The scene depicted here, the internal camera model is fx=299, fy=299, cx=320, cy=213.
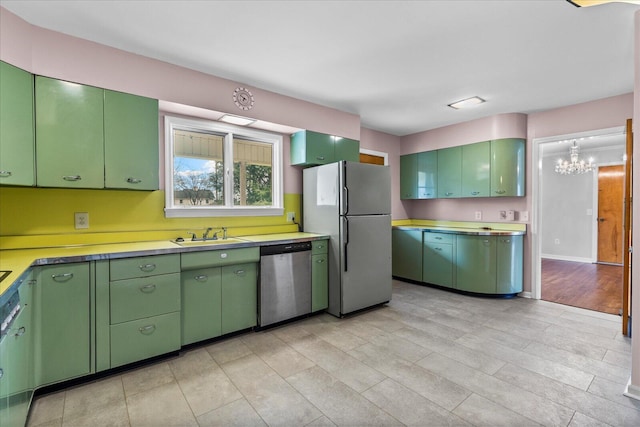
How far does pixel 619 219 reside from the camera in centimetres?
611

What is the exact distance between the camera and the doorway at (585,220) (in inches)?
208

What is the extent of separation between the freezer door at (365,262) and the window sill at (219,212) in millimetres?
937

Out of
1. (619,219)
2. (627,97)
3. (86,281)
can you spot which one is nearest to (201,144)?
(86,281)

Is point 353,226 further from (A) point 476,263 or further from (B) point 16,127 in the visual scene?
(B) point 16,127

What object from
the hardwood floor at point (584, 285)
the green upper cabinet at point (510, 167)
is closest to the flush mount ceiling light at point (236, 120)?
the green upper cabinet at point (510, 167)

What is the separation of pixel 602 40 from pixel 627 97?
1.69 m

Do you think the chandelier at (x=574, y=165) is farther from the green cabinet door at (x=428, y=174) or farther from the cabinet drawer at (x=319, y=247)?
the cabinet drawer at (x=319, y=247)

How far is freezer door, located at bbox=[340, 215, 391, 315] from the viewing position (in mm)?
3352

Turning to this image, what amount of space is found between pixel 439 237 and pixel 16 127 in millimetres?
4647

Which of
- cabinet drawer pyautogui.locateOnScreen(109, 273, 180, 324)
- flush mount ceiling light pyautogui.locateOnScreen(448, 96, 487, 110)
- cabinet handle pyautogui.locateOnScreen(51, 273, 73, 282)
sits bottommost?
cabinet drawer pyautogui.locateOnScreen(109, 273, 180, 324)

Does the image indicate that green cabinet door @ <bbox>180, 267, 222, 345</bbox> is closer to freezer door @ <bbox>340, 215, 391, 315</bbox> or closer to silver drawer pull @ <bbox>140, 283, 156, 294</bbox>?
silver drawer pull @ <bbox>140, 283, 156, 294</bbox>

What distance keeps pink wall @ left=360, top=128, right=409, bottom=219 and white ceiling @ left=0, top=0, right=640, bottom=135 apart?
163 cm

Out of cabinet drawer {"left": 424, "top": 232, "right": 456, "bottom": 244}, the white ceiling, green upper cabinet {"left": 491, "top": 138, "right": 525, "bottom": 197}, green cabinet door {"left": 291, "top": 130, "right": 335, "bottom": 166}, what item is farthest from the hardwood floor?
green cabinet door {"left": 291, "top": 130, "right": 335, "bottom": 166}

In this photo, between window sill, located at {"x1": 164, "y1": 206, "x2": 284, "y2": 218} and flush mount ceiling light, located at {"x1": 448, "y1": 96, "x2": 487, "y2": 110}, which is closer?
window sill, located at {"x1": 164, "y1": 206, "x2": 284, "y2": 218}
